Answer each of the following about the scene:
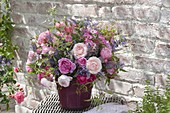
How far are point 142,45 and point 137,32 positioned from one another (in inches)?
3.7

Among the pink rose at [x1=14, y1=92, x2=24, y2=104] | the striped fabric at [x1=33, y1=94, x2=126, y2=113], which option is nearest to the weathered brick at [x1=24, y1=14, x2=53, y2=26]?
the pink rose at [x1=14, y1=92, x2=24, y2=104]

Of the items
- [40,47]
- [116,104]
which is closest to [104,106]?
[116,104]

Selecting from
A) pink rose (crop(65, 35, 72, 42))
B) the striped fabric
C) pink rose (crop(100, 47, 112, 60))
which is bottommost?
the striped fabric

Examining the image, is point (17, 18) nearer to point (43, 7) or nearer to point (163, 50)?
point (43, 7)

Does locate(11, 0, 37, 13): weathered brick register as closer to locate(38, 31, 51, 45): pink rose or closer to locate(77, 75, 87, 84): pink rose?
locate(38, 31, 51, 45): pink rose

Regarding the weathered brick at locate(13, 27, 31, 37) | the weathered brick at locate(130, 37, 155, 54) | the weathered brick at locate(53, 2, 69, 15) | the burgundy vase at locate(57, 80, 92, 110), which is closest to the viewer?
the burgundy vase at locate(57, 80, 92, 110)

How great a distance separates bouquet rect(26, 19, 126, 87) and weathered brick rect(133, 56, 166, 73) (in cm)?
33

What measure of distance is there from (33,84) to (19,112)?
0.41 m

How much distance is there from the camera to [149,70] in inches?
96.3

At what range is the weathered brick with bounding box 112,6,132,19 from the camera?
247cm

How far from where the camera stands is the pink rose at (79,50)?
2064 millimetres

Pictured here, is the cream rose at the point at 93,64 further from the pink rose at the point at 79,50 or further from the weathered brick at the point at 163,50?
the weathered brick at the point at 163,50

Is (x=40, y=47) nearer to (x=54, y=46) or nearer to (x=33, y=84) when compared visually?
(x=54, y=46)

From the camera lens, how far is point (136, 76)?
253cm
